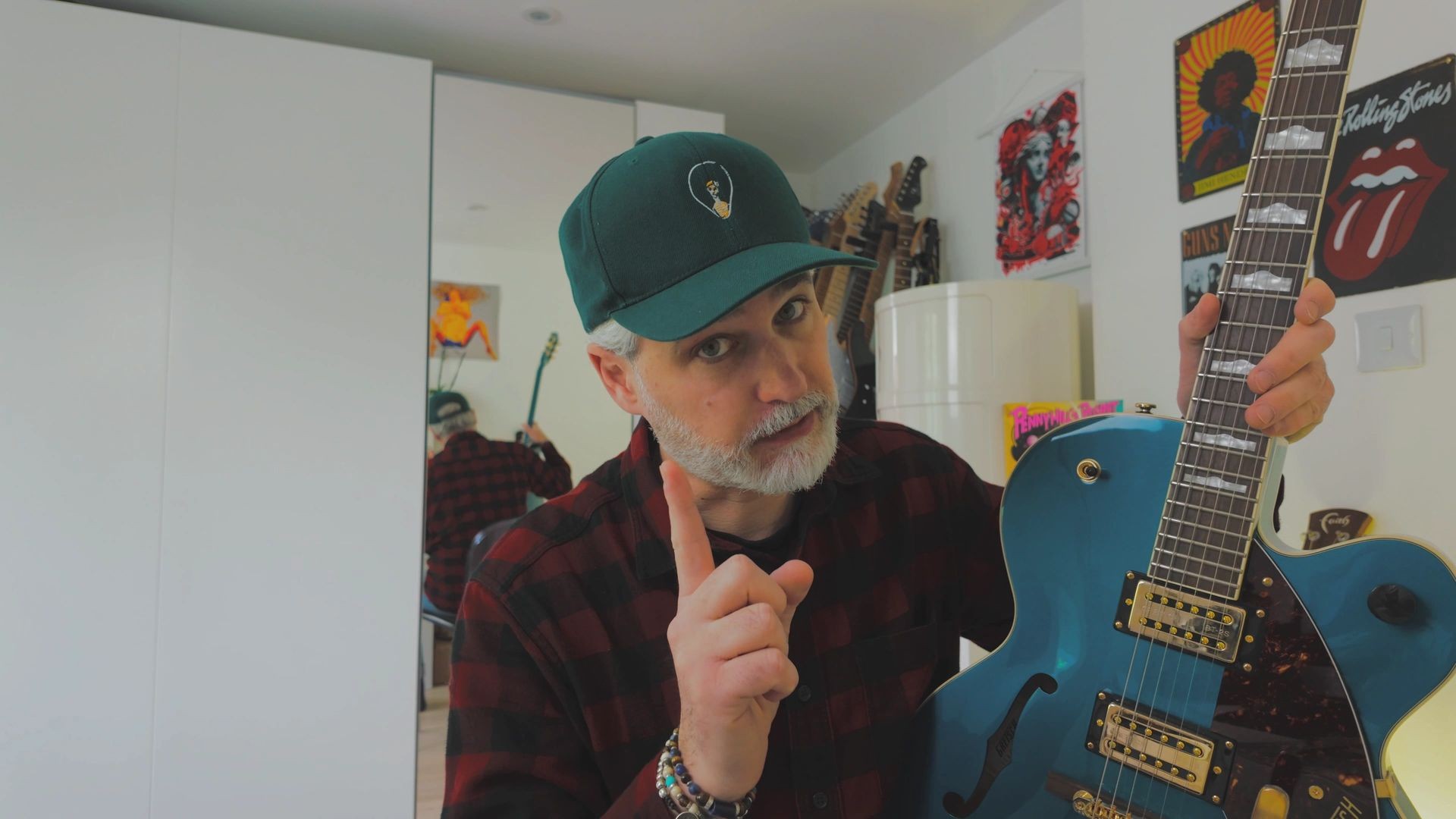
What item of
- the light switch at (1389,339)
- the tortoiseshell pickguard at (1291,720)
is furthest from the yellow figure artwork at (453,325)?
the tortoiseshell pickguard at (1291,720)

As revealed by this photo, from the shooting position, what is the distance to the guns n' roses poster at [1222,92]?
1773 mm

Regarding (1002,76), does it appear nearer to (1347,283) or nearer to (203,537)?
(1347,283)

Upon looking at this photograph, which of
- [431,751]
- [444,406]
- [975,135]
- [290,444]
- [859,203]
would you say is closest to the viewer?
[290,444]

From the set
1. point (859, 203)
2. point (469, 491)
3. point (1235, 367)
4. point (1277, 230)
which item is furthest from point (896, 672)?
point (859, 203)

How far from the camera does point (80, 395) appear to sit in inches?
96.6

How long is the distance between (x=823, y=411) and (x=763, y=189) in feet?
0.83

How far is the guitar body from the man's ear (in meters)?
0.44

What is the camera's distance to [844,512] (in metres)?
1.07

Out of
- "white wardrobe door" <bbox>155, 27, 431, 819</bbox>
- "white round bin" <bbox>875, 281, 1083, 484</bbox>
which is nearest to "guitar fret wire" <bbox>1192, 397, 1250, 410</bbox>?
"white round bin" <bbox>875, 281, 1083, 484</bbox>

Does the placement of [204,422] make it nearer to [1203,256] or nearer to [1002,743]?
[1002,743]

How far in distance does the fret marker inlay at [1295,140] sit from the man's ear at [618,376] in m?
0.71

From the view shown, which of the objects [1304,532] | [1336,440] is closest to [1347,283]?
[1336,440]

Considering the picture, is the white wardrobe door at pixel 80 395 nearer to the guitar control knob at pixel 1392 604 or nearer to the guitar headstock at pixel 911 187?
the guitar headstock at pixel 911 187

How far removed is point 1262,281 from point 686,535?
2.03 feet
